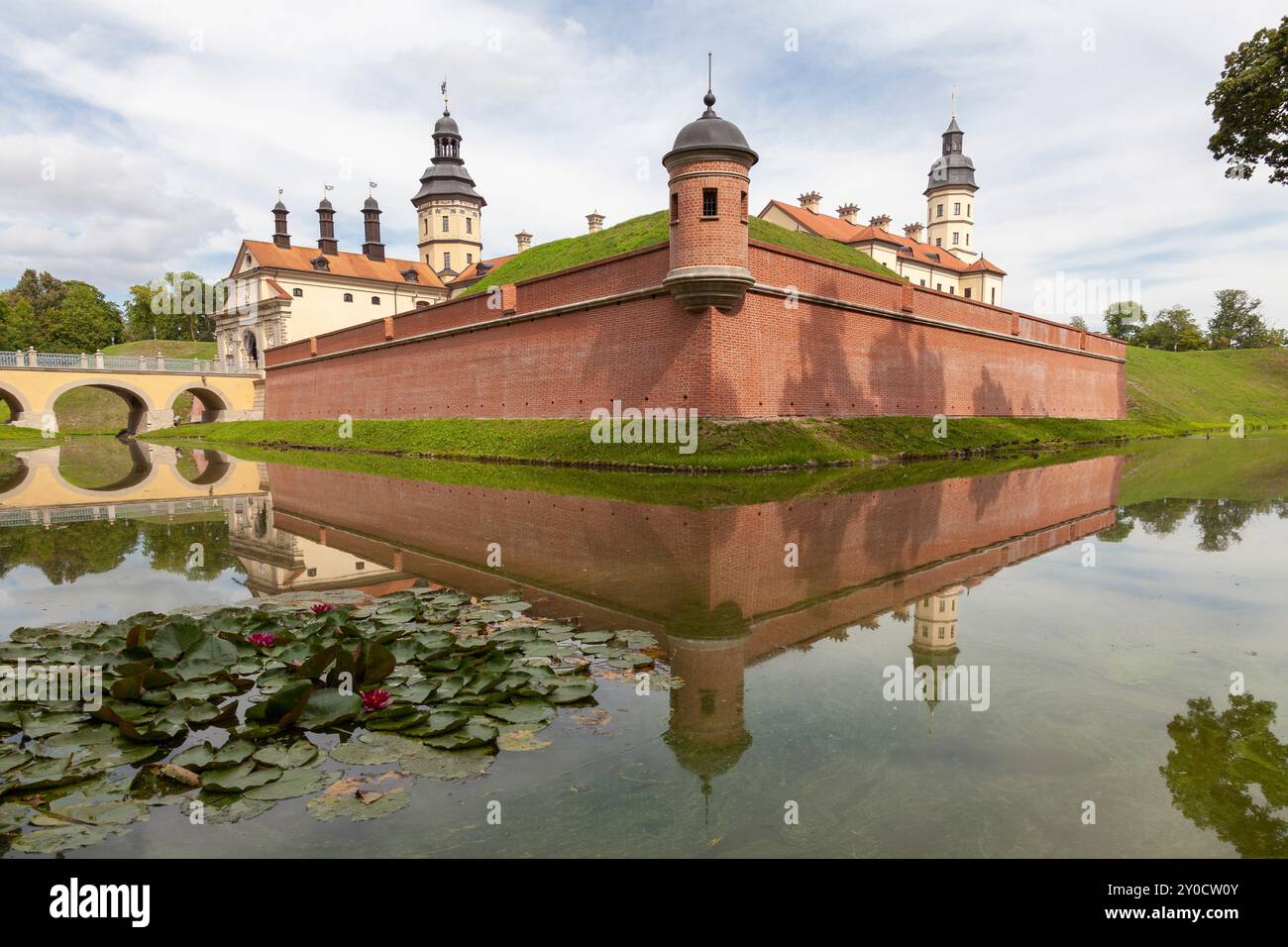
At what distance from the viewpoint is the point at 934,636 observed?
15.3 feet

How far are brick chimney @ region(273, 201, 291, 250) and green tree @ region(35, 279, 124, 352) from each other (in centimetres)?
2971

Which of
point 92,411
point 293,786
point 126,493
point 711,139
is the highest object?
point 711,139

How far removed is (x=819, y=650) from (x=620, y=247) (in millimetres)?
23770

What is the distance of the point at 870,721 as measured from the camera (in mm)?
3418

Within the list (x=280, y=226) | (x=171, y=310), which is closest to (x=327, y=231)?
(x=280, y=226)

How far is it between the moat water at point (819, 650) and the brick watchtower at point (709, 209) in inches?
263

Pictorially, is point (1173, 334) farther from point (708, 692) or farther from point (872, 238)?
point (708, 692)

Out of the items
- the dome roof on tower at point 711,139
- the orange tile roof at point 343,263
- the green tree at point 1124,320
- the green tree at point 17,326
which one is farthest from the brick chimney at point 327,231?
the green tree at point 1124,320

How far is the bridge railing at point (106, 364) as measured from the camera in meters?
40.8

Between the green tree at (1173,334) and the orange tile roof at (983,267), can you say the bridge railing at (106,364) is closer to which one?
the orange tile roof at (983,267)
